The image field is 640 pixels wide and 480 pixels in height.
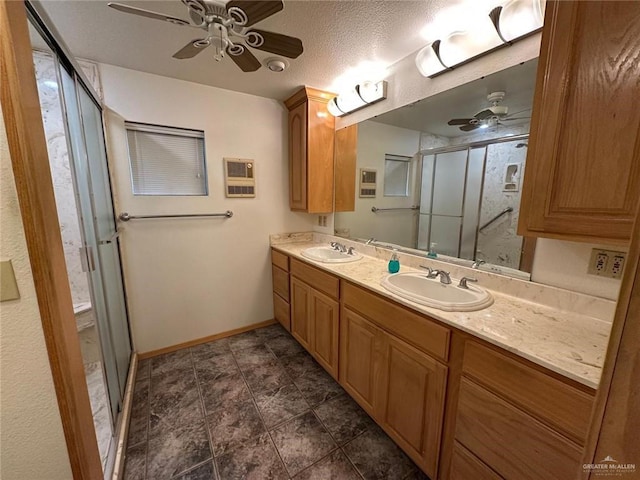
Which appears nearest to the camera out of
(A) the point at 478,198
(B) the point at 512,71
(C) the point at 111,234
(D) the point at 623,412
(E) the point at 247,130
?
(D) the point at 623,412

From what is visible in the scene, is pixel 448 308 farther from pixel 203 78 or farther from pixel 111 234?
pixel 203 78

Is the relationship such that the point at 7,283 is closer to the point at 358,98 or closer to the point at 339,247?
the point at 339,247

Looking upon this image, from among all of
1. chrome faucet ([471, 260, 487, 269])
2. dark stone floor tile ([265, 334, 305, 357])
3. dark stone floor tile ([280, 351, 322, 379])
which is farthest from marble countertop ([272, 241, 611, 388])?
dark stone floor tile ([265, 334, 305, 357])

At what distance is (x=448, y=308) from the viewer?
1.10m

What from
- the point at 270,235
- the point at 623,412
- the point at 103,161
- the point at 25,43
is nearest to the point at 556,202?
the point at 623,412

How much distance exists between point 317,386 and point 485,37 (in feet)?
7.62

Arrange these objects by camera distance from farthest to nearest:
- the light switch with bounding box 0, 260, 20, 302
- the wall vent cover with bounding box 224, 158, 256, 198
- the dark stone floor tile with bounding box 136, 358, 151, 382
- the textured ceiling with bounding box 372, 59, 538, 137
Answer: the wall vent cover with bounding box 224, 158, 256, 198
the dark stone floor tile with bounding box 136, 358, 151, 382
the textured ceiling with bounding box 372, 59, 538, 137
the light switch with bounding box 0, 260, 20, 302

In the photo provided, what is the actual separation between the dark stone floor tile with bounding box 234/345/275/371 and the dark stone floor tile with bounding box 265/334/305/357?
6cm

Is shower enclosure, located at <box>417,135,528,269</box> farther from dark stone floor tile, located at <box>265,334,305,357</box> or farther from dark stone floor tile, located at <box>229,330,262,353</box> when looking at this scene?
dark stone floor tile, located at <box>229,330,262,353</box>

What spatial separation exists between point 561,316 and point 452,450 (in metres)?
0.72

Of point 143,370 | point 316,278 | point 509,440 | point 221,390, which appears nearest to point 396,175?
point 316,278

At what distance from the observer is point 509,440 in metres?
0.88

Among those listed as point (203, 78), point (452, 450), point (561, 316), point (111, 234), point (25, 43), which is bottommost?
point (452, 450)

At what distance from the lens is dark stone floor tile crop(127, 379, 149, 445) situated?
1.48 meters
